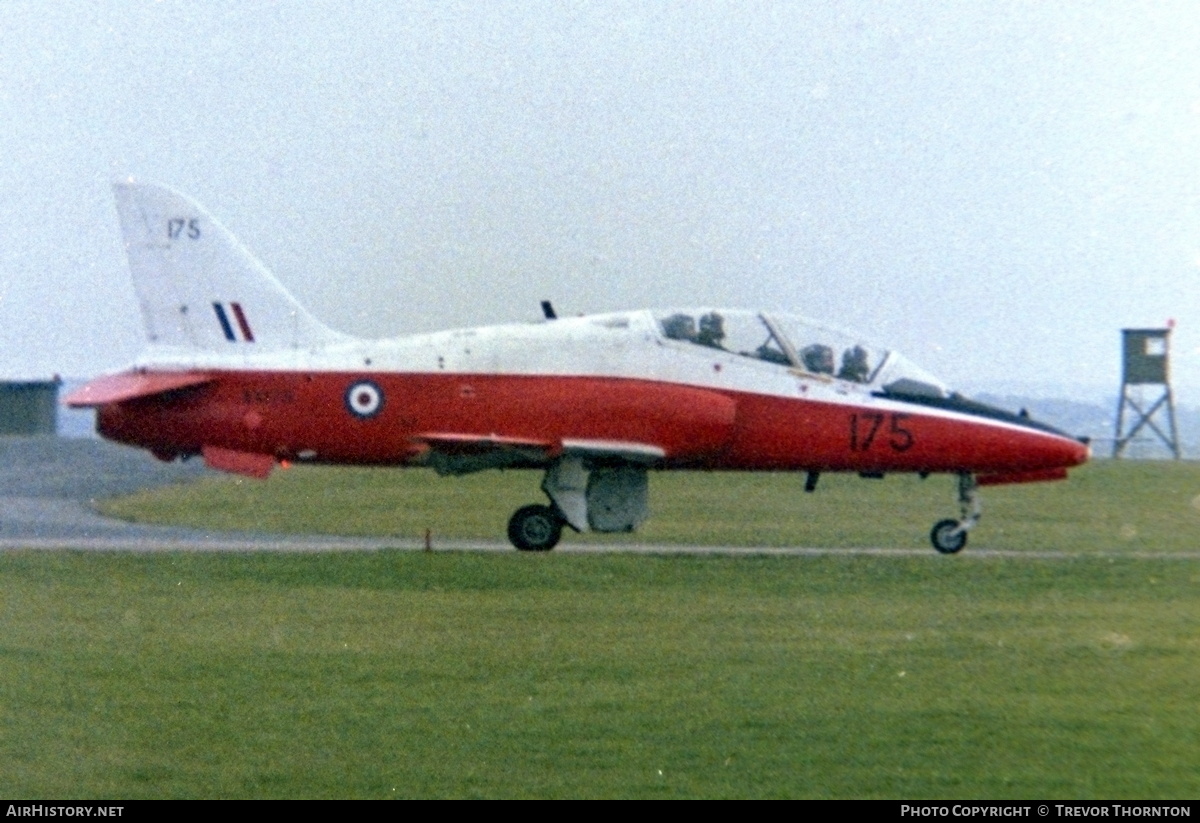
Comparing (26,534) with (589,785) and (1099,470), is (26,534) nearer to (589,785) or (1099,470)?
(589,785)

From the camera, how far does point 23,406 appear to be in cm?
6091

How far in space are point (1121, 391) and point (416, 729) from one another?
5437cm

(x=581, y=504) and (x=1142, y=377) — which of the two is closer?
(x=581, y=504)

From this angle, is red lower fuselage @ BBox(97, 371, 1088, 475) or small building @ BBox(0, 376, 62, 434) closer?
red lower fuselage @ BBox(97, 371, 1088, 475)

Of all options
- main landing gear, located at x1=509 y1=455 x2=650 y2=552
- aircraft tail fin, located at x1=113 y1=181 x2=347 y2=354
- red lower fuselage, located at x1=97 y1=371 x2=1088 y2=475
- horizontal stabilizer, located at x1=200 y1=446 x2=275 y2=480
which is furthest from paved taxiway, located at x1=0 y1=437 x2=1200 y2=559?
aircraft tail fin, located at x1=113 y1=181 x2=347 y2=354

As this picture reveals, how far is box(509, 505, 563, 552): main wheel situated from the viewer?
23922 millimetres

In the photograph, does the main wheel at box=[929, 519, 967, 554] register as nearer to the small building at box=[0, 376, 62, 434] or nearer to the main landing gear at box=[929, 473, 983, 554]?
the main landing gear at box=[929, 473, 983, 554]

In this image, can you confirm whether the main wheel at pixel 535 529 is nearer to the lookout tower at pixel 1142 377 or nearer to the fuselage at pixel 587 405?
the fuselage at pixel 587 405

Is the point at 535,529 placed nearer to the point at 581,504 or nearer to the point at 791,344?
the point at 581,504

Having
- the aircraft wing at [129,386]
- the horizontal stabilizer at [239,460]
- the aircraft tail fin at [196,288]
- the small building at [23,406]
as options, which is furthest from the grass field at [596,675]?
the small building at [23,406]

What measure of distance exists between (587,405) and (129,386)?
5.45 m

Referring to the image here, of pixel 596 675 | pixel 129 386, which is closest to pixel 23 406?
pixel 129 386

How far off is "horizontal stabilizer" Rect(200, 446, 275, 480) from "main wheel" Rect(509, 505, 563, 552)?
9.97 feet

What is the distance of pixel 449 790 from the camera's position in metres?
9.89
